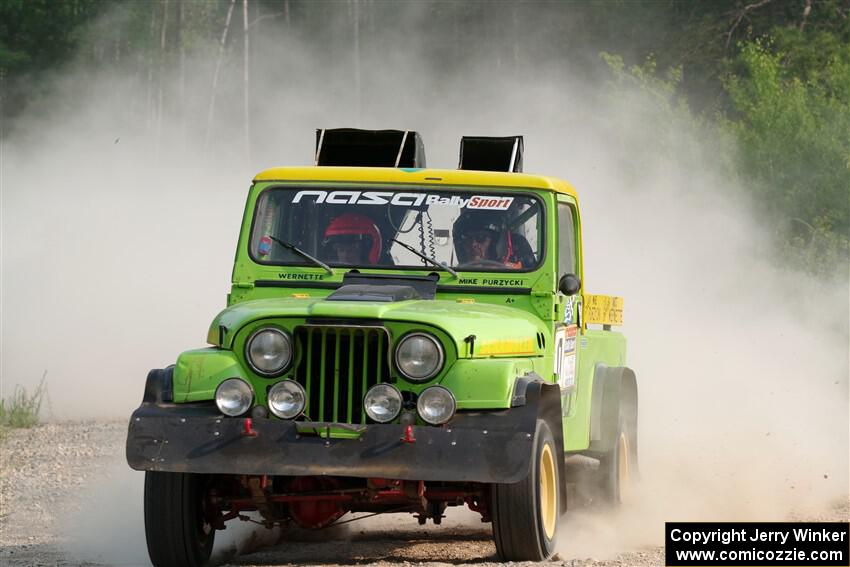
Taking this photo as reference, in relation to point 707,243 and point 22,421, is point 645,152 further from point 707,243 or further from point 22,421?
point 22,421

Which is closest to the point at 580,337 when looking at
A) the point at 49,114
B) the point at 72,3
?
the point at 49,114

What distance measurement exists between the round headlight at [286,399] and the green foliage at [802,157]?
15496 millimetres

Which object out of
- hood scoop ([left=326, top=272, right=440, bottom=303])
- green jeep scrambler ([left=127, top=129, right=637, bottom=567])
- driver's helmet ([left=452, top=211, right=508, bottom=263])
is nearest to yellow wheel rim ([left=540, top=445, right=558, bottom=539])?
green jeep scrambler ([left=127, top=129, right=637, bottom=567])

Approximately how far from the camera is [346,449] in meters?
7.41

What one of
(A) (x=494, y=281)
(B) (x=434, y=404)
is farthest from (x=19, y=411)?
(B) (x=434, y=404)

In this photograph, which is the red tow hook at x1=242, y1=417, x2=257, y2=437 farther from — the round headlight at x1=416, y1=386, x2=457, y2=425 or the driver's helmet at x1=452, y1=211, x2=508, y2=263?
the driver's helmet at x1=452, y1=211, x2=508, y2=263

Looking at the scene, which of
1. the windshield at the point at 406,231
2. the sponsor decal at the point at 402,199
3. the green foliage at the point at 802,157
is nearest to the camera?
the windshield at the point at 406,231

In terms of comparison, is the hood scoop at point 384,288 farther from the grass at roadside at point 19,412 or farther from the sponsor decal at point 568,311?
the grass at roadside at point 19,412

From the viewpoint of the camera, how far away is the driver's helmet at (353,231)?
9.04 metres

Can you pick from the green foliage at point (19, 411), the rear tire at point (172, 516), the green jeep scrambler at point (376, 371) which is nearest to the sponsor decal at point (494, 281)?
the green jeep scrambler at point (376, 371)

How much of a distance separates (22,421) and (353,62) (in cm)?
3287

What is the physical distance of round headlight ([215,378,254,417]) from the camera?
297 inches

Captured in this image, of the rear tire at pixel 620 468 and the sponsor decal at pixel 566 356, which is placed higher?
the sponsor decal at pixel 566 356

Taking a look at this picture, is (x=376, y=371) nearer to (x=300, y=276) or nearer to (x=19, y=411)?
(x=300, y=276)
